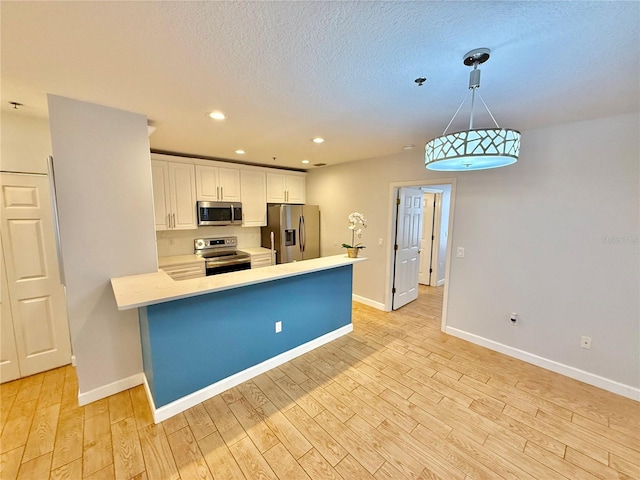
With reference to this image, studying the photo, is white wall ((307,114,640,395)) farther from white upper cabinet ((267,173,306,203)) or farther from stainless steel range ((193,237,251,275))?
stainless steel range ((193,237,251,275))

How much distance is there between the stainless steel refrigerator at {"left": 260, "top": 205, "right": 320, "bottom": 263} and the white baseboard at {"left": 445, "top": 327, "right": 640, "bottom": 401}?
267 centimetres

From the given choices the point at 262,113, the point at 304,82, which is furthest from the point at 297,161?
the point at 304,82

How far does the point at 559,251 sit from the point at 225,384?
3.41 m

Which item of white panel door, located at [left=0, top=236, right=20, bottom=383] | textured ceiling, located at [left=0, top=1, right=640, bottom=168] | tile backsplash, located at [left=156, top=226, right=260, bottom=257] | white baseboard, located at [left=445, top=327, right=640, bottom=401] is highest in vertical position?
textured ceiling, located at [left=0, top=1, right=640, bottom=168]

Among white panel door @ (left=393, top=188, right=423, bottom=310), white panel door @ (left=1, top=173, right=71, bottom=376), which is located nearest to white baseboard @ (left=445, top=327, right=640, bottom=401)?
white panel door @ (left=393, top=188, right=423, bottom=310)

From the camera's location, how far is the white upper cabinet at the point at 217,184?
3.86 m

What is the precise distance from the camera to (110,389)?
2.24m

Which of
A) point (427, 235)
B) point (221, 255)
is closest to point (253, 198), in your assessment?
point (221, 255)

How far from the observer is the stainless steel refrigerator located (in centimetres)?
449

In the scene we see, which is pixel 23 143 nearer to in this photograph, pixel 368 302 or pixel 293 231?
pixel 293 231

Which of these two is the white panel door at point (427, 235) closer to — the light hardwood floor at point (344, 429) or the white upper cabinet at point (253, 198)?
the light hardwood floor at point (344, 429)

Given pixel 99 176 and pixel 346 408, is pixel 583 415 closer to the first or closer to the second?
pixel 346 408

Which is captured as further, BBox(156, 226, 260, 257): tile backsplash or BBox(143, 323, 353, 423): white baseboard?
BBox(156, 226, 260, 257): tile backsplash

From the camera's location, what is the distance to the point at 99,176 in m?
2.06
